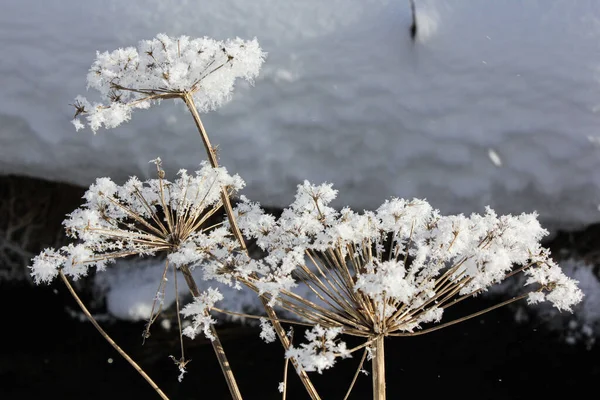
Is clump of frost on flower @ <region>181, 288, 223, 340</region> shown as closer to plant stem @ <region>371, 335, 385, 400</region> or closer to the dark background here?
plant stem @ <region>371, 335, 385, 400</region>

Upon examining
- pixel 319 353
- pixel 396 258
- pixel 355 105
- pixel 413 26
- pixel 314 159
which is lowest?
pixel 319 353

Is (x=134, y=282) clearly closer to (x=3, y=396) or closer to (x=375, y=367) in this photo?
(x=3, y=396)

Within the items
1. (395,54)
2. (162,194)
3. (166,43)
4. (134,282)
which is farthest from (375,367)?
(395,54)

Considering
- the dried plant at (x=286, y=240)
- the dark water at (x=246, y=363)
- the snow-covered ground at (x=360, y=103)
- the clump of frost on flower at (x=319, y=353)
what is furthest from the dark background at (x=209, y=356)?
the clump of frost on flower at (x=319, y=353)

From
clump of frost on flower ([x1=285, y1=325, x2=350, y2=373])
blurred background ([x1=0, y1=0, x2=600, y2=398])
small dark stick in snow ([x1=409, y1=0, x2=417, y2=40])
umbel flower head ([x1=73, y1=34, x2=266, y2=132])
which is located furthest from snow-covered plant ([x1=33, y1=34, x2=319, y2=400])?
small dark stick in snow ([x1=409, y1=0, x2=417, y2=40])

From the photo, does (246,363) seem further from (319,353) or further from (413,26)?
(413,26)

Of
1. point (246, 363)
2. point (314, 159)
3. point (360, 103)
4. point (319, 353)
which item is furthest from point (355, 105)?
point (319, 353)

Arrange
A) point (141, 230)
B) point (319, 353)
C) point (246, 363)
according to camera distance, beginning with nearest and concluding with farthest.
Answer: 1. point (319, 353)
2. point (141, 230)
3. point (246, 363)
